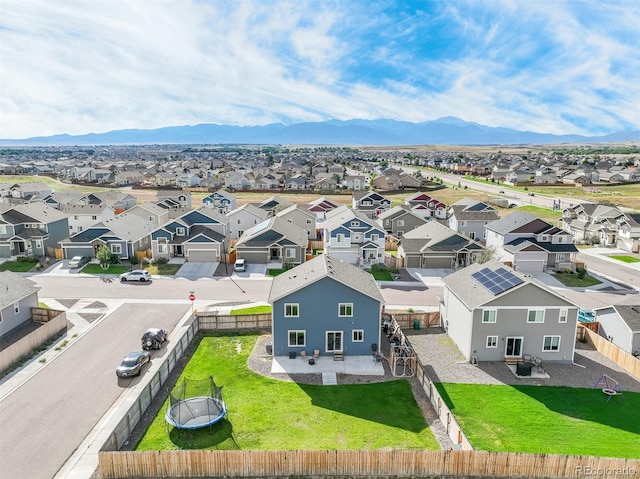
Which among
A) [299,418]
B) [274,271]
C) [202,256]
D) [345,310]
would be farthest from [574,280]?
[202,256]

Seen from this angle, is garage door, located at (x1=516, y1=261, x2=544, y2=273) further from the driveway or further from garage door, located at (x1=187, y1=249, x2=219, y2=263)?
garage door, located at (x1=187, y1=249, x2=219, y2=263)

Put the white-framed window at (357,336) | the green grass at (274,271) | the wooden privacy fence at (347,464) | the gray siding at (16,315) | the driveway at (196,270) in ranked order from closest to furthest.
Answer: the wooden privacy fence at (347,464) → the white-framed window at (357,336) → the gray siding at (16,315) → the driveway at (196,270) → the green grass at (274,271)

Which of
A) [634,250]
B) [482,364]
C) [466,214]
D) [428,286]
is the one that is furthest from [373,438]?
[634,250]

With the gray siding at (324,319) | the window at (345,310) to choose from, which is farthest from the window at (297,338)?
the window at (345,310)

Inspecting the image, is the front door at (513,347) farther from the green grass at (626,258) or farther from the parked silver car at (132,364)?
the green grass at (626,258)

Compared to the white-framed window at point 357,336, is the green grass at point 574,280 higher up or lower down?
lower down

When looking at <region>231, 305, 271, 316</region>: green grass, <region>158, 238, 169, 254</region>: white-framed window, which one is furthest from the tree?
<region>231, 305, 271, 316</region>: green grass

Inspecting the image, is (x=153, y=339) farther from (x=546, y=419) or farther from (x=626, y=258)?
(x=626, y=258)

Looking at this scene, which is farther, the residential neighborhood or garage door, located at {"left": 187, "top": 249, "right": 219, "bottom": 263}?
garage door, located at {"left": 187, "top": 249, "right": 219, "bottom": 263}
